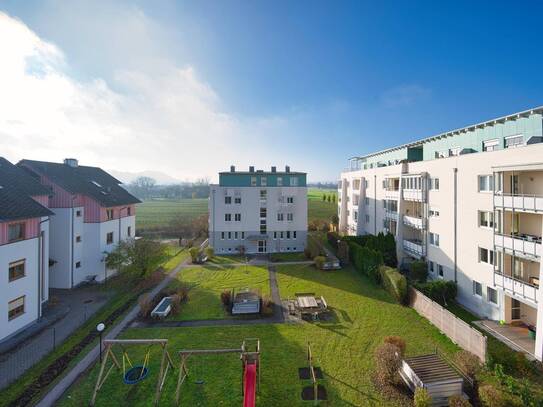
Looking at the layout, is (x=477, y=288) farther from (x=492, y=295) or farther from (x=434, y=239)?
(x=434, y=239)

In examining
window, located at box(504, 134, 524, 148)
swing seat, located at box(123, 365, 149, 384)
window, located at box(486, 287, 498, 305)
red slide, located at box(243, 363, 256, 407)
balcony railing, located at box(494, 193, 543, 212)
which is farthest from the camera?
window, located at box(504, 134, 524, 148)

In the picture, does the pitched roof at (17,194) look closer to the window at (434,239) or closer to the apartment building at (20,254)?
the apartment building at (20,254)

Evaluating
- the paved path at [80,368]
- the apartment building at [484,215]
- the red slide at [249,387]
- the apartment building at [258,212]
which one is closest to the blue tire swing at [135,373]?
the paved path at [80,368]

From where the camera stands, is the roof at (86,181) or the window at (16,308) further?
the roof at (86,181)

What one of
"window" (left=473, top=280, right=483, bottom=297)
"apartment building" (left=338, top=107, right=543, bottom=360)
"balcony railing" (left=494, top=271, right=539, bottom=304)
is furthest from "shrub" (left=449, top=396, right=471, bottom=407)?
"window" (left=473, top=280, right=483, bottom=297)

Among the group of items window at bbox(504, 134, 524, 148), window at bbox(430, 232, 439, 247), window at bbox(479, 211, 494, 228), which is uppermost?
window at bbox(504, 134, 524, 148)

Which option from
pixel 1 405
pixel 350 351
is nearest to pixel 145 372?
pixel 1 405

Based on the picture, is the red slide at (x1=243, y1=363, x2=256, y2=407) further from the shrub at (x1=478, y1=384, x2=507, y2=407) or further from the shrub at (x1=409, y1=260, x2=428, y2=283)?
the shrub at (x1=409, y1=260, x2=428, y2=283)
